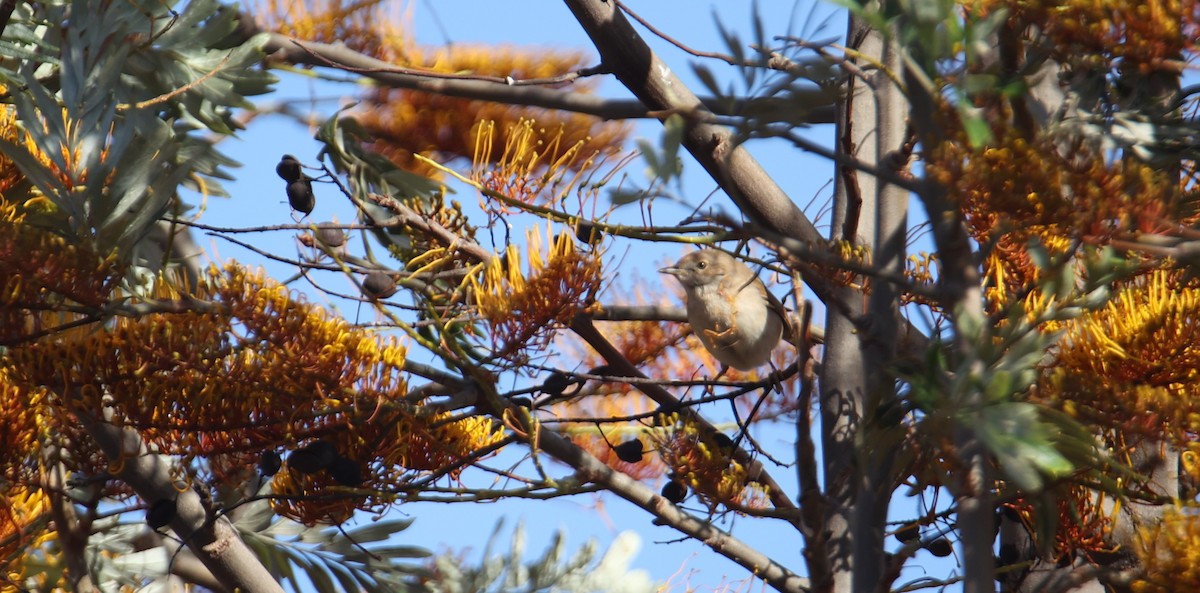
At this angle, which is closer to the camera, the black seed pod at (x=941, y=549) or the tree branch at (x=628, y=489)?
the tree branch at (x=628, y=489)

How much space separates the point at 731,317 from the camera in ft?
10.2

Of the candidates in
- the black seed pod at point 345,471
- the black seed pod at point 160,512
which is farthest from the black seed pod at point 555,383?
the black seed pod at point 160,512

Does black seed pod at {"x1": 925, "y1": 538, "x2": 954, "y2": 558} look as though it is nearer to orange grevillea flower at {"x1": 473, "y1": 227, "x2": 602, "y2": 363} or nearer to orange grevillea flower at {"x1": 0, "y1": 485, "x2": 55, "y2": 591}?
orange grevillea flower at {"x1": 473, "y1": 227, "x2": 602, "y2": 363}

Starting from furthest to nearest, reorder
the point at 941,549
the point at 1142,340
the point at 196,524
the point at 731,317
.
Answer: the point at 731,317
the point at 941,549
the point at 196,524
the point at 1142,340

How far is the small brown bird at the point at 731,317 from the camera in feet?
10.8

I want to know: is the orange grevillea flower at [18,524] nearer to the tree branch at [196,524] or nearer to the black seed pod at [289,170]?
the tree branch at [196,524]

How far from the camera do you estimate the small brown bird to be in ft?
10.8

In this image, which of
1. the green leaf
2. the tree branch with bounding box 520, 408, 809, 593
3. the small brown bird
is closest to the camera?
the green leaf

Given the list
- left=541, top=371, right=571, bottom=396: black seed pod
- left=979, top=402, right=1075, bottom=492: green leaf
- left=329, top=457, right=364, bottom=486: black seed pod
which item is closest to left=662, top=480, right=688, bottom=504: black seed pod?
left=541, top=371, right=571, bottom=396: black seed pod

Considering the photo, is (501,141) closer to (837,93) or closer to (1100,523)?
(1100,523)

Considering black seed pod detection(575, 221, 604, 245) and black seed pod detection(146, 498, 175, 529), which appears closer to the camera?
black seed pod detection(575, 221, 604, 245)

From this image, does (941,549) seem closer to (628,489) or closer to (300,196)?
(628,489)

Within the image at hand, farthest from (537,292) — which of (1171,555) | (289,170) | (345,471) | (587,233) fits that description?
(1171,555)

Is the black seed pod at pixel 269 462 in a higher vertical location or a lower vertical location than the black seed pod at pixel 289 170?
lower
